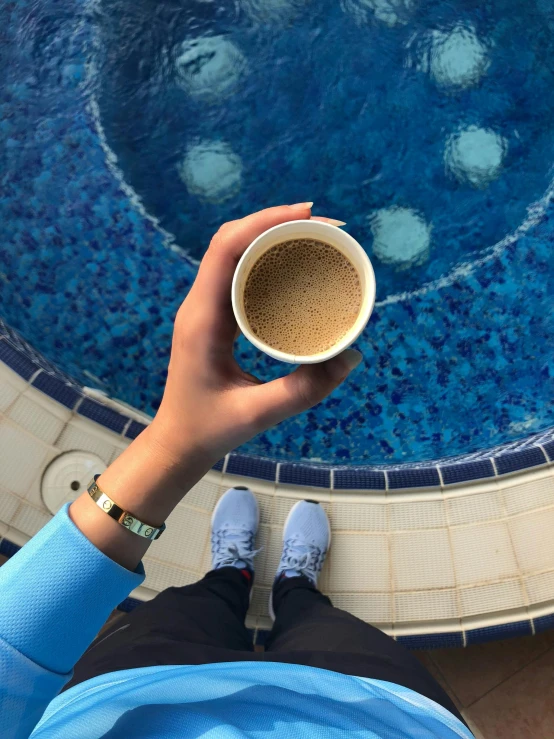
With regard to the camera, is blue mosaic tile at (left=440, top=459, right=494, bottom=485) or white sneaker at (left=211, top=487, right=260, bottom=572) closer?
white sneaker at (left=211, top=487, right=260, bottom=572)

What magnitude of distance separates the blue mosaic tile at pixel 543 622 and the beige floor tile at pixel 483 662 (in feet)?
0.82

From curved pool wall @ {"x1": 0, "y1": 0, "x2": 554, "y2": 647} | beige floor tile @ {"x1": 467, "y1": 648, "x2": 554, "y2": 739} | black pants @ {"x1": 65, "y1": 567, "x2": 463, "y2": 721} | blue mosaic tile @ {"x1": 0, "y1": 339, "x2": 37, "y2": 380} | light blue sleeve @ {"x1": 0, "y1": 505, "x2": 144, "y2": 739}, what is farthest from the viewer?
curved pool wall @ {"x1": 0, "y1": 0, "x2": 554, "y2": 647}

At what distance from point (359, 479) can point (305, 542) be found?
406 millimetres

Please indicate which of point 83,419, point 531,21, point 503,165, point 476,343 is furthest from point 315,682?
point 531,21

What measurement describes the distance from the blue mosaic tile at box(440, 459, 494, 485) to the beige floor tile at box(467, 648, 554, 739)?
3.02 feet

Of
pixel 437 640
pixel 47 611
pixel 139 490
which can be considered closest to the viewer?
pixel 47 611

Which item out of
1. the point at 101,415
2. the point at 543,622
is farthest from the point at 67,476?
the point at 543,622

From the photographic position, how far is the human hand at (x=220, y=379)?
101 cm

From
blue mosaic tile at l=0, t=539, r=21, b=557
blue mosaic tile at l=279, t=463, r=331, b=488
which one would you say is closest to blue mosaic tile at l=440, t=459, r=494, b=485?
blue mosaic tile at l=279, t=463, r=331, b=488

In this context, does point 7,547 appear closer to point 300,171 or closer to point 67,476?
point 67,476

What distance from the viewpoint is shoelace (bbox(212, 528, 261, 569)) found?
2211 millimetres

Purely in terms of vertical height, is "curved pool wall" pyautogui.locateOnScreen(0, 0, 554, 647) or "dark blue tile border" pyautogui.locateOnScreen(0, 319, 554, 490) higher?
"curved pool wall" pyautogui.locateOnScreen(0, 0, 554, 647)

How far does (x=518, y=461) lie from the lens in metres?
2.39

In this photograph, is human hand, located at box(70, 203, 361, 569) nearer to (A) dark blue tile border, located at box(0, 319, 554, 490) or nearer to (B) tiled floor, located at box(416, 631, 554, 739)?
(A) dark blue tile border, located at box(0, 319, 554, 490)
